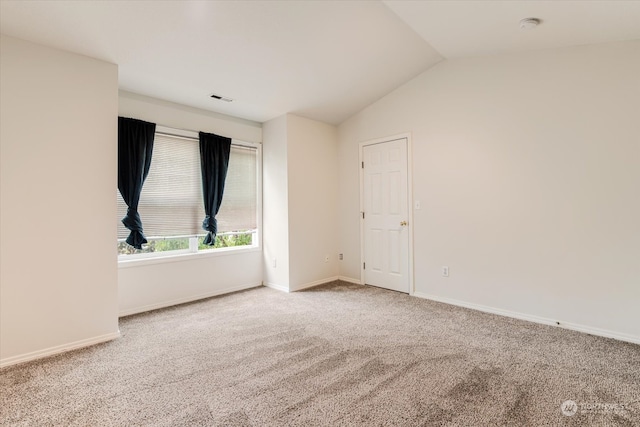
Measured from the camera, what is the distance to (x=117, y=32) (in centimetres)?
243

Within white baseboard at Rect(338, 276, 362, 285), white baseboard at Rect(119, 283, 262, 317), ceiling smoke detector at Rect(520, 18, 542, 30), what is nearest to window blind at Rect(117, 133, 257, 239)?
white baseboard at Rect(119, 283, 262, 317)

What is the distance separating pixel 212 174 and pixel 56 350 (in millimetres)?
2327

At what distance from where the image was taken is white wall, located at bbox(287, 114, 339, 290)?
4305 mm

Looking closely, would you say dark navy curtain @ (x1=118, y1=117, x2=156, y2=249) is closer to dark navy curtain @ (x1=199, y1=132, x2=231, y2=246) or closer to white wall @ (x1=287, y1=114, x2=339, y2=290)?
dark navy curtain @ (x1=199, y1=132, x2=231, y2=246)

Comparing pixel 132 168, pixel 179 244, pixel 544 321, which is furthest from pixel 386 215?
pixel 132 168

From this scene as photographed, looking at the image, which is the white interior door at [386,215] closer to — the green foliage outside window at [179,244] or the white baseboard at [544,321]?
the white baseboard at [544,321]

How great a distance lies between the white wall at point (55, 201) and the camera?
7.62 feet

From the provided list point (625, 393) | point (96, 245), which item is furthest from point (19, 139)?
point (625, 393)

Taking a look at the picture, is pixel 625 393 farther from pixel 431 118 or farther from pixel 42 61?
pixel 42 61

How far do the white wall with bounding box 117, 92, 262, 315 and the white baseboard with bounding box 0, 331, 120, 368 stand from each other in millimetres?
633

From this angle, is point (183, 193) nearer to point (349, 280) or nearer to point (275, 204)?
point (275, 204)

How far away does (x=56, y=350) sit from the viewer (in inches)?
98.3

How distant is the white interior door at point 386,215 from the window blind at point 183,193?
1706 millimetres

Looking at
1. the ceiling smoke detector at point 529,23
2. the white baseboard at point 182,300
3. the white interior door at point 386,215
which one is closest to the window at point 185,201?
the white baseboard at point 182,300
